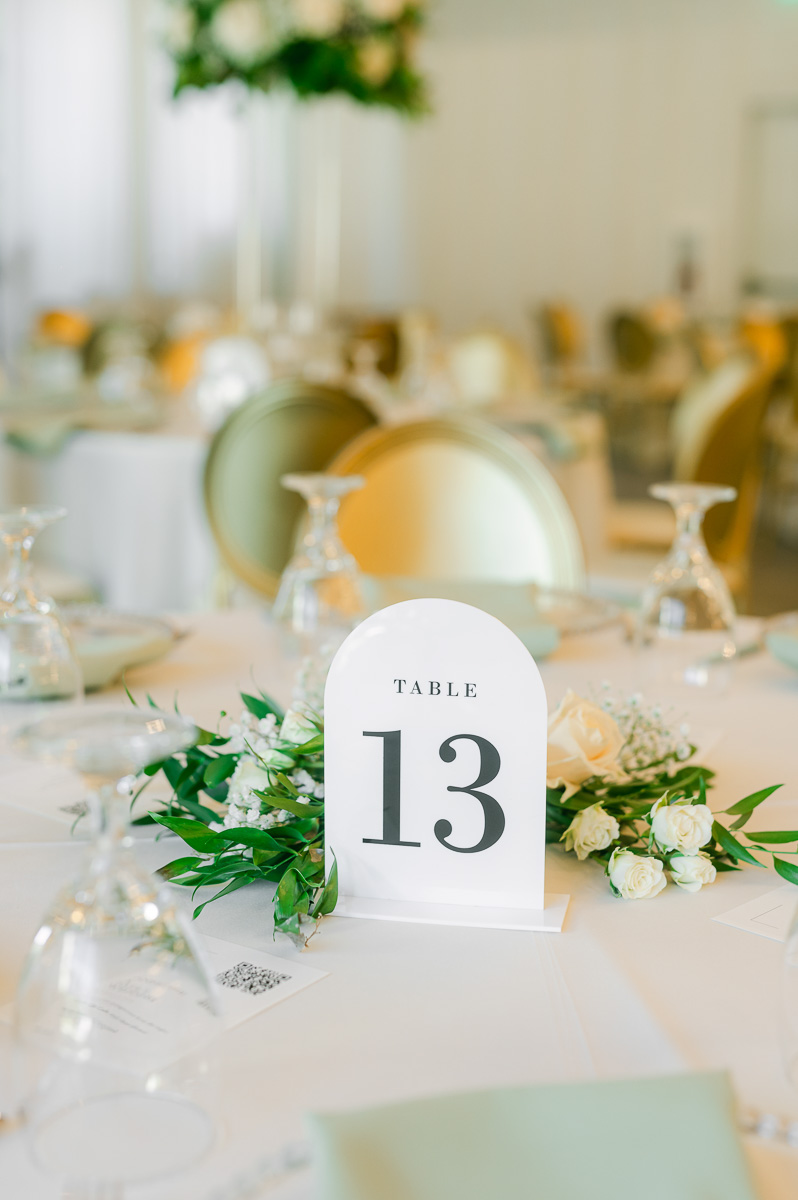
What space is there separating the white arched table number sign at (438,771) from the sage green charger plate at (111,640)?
0.51 m

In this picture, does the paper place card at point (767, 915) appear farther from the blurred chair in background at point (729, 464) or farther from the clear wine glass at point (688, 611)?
the blurred chair in background at point (729, 464)

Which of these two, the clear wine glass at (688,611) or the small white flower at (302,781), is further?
the clear wine glass at (688,611)

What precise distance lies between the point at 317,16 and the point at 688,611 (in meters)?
3.15

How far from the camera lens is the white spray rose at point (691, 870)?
0.80 m

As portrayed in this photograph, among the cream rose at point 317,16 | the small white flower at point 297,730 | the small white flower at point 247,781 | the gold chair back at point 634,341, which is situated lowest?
the small white flower at point 247,781

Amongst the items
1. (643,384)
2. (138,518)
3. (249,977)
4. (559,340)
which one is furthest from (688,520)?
(559,340)

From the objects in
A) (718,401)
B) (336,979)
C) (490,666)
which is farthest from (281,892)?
(718,401)

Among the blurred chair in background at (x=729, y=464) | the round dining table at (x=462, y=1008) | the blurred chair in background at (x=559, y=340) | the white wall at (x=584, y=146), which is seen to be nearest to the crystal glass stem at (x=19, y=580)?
the round dining table at (x=462, y=1008)

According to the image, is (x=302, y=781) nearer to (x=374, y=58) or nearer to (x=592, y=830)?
(x=592, y=830)

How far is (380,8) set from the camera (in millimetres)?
3967

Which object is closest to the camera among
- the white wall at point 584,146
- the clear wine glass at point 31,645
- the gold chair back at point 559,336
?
the clear wine glass at point 31,645

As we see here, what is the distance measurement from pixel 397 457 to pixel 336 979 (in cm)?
141

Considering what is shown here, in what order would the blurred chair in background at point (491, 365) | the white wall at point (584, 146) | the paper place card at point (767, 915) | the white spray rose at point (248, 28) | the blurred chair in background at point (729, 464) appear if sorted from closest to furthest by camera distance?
the paper place card at point (767, 915) < the blurred chair in background at point (729, 464) < the white spray rose at point (248, 28) < the blurred chair in background at point (491, 365) < the white wall at point (584, 146)

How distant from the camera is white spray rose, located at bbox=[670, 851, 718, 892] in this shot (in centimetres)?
80
